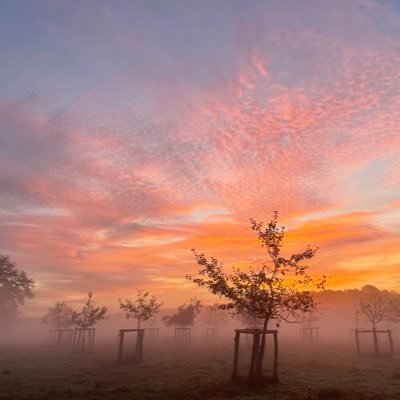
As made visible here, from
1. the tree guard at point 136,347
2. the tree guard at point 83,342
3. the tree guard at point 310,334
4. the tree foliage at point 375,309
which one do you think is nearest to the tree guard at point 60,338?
the tree guard at point 83,342

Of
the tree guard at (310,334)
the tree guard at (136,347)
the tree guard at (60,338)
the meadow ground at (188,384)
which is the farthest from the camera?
the tree guard at (60,338)

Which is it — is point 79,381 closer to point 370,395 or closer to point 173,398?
point 173,398

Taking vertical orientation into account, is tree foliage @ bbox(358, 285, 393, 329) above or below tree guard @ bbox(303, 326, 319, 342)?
above

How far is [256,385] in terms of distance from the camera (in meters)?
24.4

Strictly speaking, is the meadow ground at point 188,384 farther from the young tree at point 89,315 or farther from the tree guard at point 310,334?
the tree guard at point 310,334

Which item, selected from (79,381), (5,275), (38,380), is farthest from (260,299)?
(5,275)

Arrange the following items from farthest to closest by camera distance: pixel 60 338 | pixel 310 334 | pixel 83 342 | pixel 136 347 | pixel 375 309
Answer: pixel 60 338, pixel 310 334, pixel 83 342, pixel 375 309, pixel 136 347

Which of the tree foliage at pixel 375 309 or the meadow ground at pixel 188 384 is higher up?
the tree foliage at pixel 375 309

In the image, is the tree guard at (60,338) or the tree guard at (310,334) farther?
the tree guard at (60,338)

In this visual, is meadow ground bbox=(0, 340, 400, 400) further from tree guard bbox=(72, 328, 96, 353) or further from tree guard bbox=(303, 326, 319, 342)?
tree guard bbox=(303, 326, 319, 342)

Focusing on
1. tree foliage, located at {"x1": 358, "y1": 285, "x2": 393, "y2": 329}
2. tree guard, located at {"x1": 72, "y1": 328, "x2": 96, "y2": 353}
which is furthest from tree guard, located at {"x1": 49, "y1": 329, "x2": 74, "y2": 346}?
tree foliage, located at {"x1": 358, "y1": 285, "x2": 393, "y2": 329}

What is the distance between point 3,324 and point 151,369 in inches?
5691

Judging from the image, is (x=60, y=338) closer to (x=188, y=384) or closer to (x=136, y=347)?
(x=136, y=347)

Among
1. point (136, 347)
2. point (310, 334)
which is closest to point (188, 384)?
point (136, 347)
